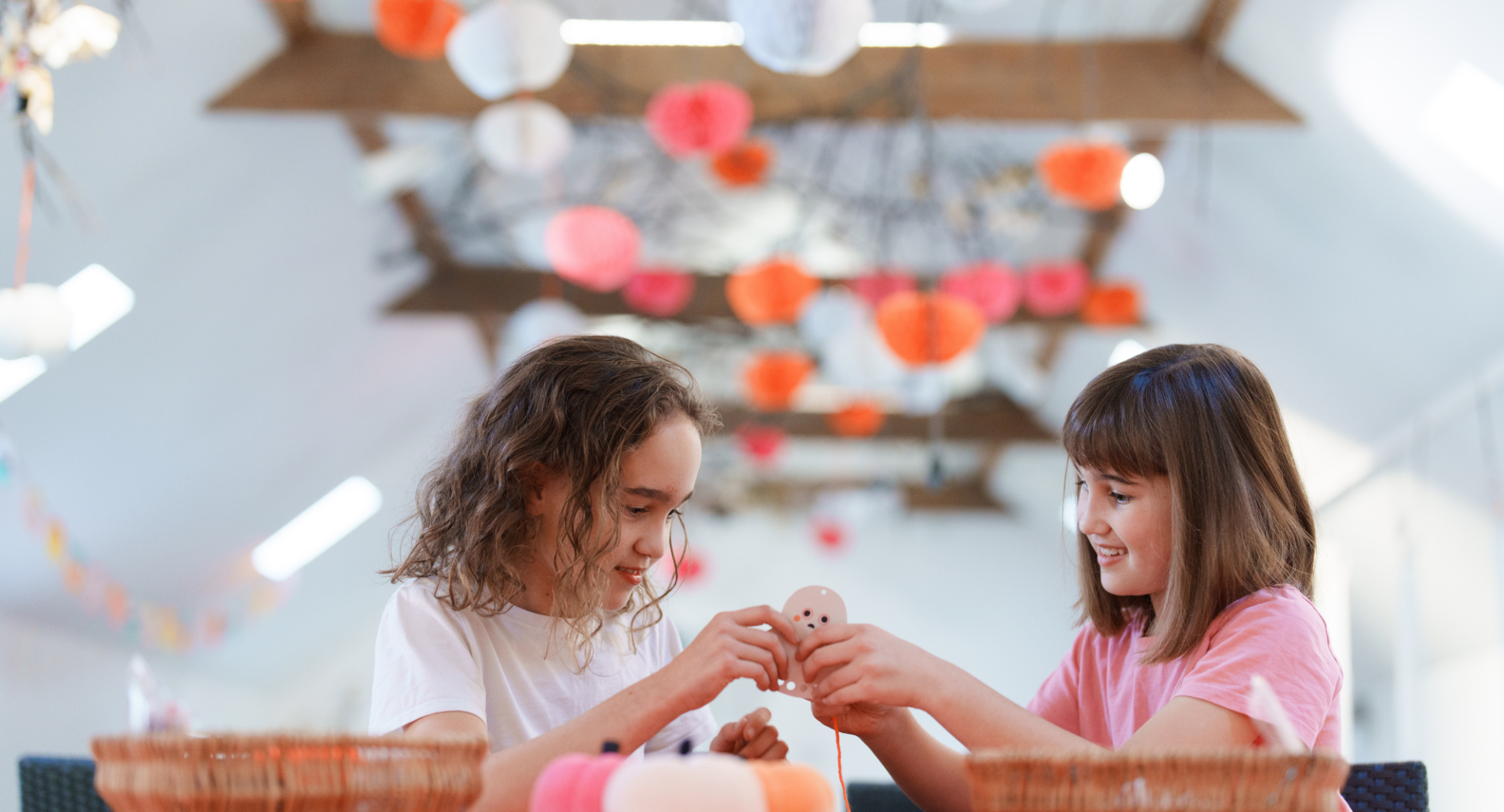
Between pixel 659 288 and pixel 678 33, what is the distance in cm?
156

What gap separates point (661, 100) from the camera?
2.79 metres

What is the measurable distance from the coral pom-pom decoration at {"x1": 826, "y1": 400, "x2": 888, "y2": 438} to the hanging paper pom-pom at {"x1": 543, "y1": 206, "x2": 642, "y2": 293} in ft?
12.4

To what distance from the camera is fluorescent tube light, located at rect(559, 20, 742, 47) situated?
3760 millimetres

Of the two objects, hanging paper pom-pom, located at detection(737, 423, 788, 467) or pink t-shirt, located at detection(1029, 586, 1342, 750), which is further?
hanging paper pom-pom, located at detection(737, 423, 788, 467)

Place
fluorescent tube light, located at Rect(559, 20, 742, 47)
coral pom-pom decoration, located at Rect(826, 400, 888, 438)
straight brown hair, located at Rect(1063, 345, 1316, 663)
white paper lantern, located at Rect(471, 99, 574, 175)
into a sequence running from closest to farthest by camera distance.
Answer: straight brown hair, located at Rect(1063, 345, 1316, 663) < white paper lantern, located at Rect(471, 99, 574, 175) < fluorescent tube light, located at Rect(559, 20, 742, 47) < coral pom-pom decoration, located at Rect(826, 400, 888, 438)

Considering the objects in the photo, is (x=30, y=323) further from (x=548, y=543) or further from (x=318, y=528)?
(x=318, y=528)

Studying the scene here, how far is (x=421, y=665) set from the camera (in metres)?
1.00

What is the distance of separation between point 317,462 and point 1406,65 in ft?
16.4

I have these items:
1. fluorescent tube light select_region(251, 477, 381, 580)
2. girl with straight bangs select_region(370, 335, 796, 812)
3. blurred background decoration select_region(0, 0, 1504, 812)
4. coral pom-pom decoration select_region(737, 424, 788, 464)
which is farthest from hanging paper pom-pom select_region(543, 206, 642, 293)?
coral pom-pom decoration select_region(737, 424, 788, 464)

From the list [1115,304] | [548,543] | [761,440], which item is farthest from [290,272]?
[548,543]

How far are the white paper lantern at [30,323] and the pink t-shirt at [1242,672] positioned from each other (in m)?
1.43

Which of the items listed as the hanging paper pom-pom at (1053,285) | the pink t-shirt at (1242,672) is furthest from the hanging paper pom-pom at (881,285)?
the pink t-shirt at (1242,672)

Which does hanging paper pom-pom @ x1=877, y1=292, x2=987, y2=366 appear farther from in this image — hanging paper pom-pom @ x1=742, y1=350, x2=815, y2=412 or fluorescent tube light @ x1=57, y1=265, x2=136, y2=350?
fluorescent tube light @ x1=57, y1=265, x2=136, y2=350

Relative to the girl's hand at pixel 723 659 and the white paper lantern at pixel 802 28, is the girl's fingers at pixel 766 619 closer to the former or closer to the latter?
the girl's hand at pixel 723 659
